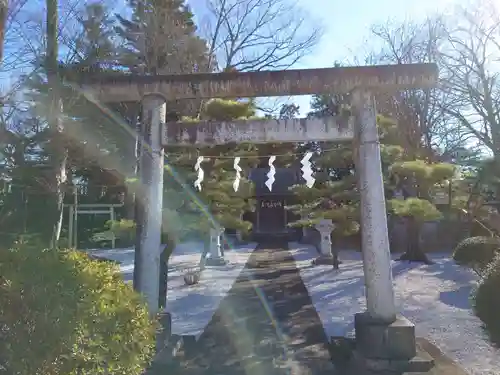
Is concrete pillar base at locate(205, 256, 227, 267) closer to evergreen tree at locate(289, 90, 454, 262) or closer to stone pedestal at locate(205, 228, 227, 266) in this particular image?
stone pedestal at locate(205, 228, 227, 266)

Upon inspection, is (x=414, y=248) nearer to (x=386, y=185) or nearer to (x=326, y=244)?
(x=326, y=244)

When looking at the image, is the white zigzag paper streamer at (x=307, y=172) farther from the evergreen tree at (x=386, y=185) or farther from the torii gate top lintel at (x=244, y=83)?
the evergreen tree at (x=386, y=185)

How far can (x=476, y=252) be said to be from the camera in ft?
33.6

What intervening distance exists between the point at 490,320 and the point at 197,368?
319cm

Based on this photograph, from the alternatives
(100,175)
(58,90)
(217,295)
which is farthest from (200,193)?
(100,175)

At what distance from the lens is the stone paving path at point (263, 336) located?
4875mm

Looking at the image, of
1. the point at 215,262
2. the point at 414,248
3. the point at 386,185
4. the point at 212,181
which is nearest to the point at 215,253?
the point at 215,262

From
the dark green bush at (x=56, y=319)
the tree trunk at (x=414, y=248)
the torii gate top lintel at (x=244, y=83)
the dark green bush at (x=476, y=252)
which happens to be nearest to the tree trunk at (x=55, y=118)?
the torii gate top lintel at (x=244, y=83)

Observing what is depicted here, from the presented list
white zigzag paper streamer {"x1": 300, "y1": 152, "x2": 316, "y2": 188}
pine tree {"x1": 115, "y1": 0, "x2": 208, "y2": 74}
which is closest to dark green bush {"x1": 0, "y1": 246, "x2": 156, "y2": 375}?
white zigzag paper streamer {"x1": 300, "y1": 152, "x2": 316, "y2": 188}

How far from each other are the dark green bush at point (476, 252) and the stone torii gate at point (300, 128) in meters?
6.46

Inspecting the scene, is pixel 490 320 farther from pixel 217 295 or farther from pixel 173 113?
pixel 173 113

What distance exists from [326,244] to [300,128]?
10135 mm

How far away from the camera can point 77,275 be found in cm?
262

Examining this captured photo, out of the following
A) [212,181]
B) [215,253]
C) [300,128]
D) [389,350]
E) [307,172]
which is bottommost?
[389,350]
